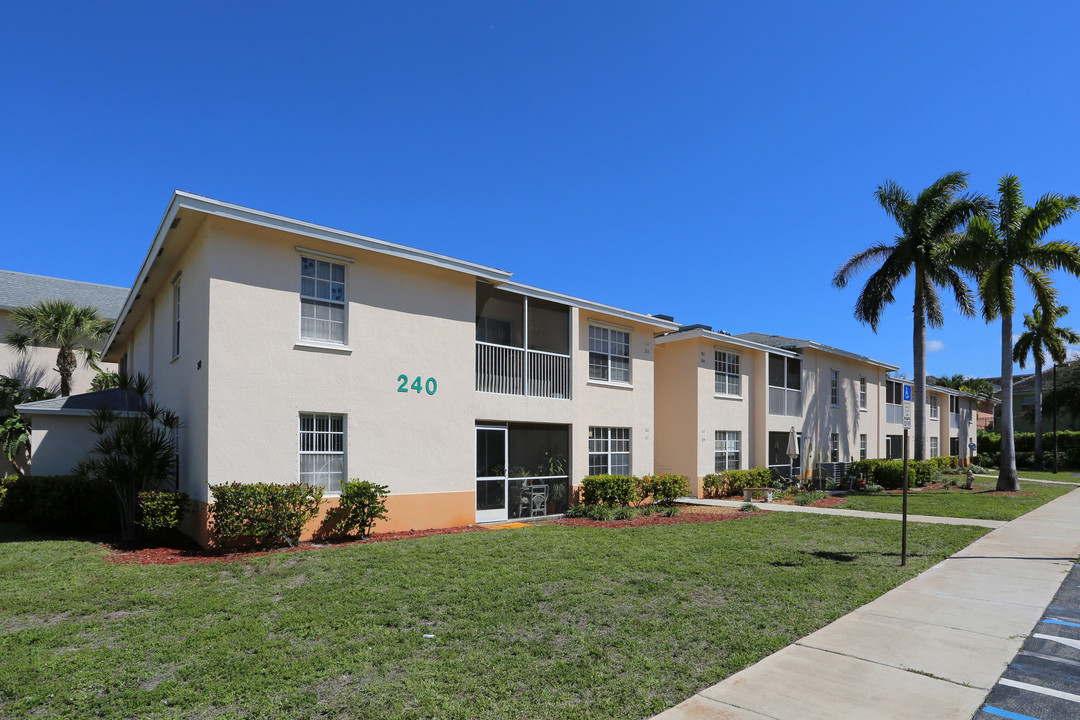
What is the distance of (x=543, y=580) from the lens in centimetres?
877

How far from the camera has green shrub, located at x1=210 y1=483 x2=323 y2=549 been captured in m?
10.6

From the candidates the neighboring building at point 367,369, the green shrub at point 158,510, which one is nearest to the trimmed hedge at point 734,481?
the neighboring building at point 367,369

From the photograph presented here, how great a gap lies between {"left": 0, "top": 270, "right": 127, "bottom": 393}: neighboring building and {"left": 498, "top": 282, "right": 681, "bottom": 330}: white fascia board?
74.5 ft

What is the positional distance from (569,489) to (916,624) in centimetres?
1036

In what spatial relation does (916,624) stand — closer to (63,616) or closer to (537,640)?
(537,640)

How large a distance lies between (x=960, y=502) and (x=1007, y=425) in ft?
27.9

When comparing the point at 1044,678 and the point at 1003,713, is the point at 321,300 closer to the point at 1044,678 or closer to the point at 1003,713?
the point at 1003,713

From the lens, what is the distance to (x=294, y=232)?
464 inches

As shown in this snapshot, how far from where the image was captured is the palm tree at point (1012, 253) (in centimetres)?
2373

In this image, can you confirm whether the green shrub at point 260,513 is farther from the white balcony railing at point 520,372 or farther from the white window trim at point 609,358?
the white window trim at point 609,358

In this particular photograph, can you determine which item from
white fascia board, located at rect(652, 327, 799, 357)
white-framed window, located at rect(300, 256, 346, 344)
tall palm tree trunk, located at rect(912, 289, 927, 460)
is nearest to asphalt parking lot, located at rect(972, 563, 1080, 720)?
white-framed window, located at rect(300, 256, 346, 344)

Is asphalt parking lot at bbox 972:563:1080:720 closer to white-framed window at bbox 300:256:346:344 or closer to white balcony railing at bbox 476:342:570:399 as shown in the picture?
white balcony railing at bbox 476:342:570:399

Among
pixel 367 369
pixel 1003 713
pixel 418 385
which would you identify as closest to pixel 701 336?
pixel 418 385

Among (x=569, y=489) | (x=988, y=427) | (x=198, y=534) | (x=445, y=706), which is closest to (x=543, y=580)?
(x=445, y=706)
